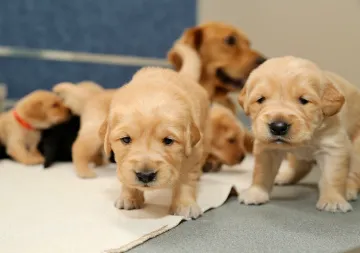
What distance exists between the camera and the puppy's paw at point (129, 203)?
189 cm

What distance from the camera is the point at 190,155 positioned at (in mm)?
1855

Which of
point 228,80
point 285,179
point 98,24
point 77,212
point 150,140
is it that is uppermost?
point 150,140

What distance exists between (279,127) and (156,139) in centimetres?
44

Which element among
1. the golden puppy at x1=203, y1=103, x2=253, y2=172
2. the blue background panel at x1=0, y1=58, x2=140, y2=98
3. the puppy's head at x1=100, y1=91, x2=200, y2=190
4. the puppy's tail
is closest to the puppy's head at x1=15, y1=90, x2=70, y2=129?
the puppy's tail

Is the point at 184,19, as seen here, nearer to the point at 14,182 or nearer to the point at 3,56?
the point at 3,56

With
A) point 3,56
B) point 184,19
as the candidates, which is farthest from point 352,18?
point 3,56

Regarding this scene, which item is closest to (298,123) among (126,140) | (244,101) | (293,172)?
(244,101)

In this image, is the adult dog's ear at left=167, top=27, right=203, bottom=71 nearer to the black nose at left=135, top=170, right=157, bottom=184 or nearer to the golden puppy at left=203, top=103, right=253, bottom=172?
the golden puppy at left=203, top=103, right=253, bottom=172

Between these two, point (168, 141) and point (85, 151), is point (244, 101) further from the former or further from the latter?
point (85, 151)

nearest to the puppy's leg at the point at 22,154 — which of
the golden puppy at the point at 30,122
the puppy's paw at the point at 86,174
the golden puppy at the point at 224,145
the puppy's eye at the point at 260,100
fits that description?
the golden puppy at the point at 30,122

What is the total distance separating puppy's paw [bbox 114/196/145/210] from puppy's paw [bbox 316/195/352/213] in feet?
2.33

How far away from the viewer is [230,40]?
3268 millimetres

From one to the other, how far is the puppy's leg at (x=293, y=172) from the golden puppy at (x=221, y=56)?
954 millimetres

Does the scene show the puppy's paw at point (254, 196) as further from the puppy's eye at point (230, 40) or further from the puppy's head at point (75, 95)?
the puppy's eye at point (230, 40)
